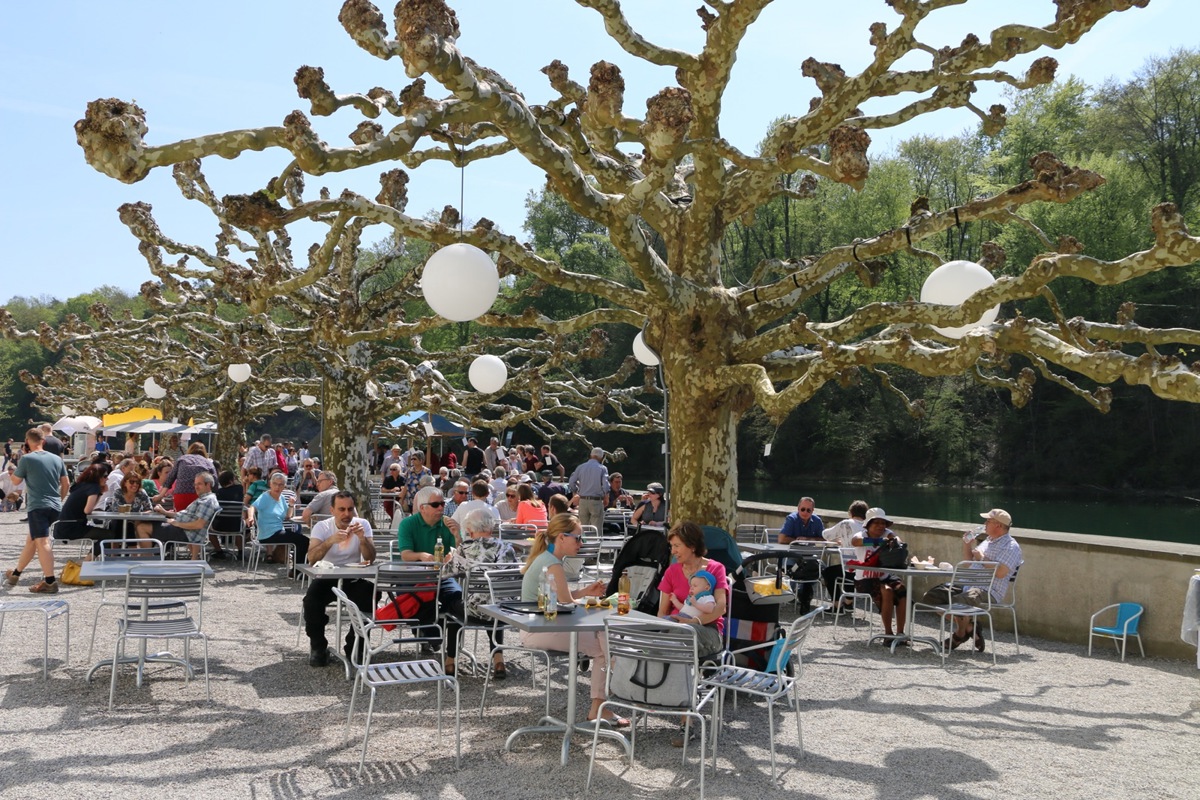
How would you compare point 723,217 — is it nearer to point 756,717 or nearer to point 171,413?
point 756,717

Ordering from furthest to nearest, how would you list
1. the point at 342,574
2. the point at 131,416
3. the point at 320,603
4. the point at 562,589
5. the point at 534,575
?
the point at 131,416 < the point at 320,603 < the point at 342,574 < the point at 534,575 < the point at 562,589

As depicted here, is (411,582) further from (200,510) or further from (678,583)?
(200,510)

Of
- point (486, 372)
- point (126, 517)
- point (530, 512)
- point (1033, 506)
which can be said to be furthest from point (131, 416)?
point (1033, 506)

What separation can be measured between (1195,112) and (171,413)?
129 feet

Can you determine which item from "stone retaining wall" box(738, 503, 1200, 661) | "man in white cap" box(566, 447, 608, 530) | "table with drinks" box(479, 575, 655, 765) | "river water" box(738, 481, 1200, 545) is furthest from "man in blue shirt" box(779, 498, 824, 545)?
"river water" box(738, 481, 1200, 545)

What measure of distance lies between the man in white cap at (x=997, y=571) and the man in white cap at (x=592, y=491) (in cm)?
593


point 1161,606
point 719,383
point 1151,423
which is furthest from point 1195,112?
point 719,383

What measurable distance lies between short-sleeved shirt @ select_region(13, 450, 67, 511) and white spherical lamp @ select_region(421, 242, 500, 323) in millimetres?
6326

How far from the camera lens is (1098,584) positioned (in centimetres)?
975

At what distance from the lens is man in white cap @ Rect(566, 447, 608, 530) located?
14.7m

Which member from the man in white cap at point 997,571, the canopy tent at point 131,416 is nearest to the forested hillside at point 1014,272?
the canopy tent at point 131,416

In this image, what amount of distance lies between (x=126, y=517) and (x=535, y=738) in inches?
257

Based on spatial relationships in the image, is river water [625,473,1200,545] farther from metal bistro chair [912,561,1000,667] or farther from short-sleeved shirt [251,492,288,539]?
short-sleeved shirt [251,492,288,539]

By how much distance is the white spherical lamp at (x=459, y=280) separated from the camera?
20.2 ft
